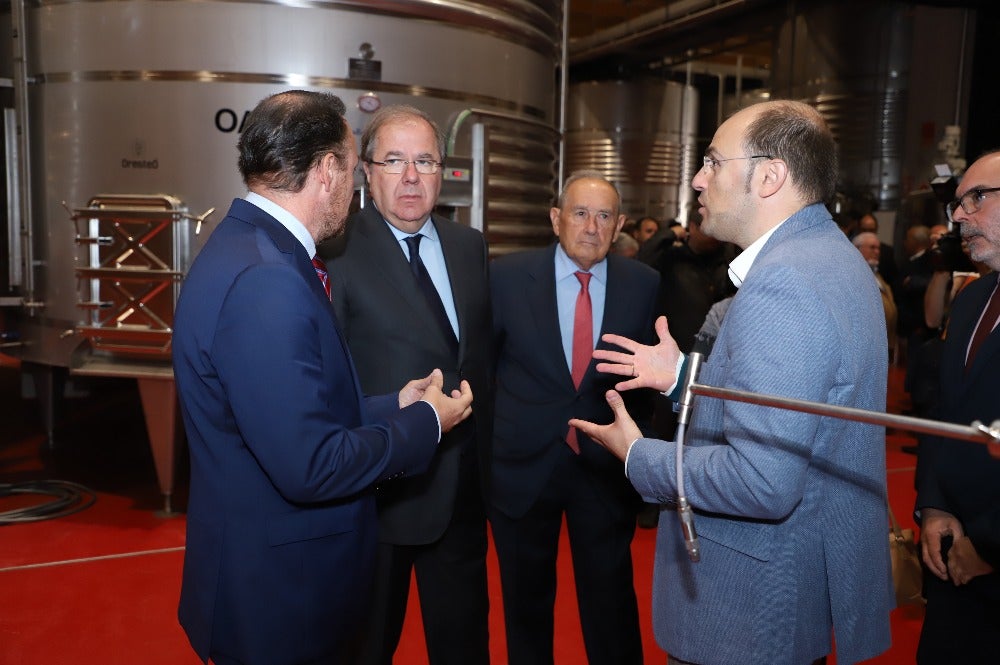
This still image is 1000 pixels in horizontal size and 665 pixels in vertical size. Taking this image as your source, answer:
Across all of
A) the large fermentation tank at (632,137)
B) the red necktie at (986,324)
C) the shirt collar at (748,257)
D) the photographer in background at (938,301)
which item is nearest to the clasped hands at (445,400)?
the shirt collar at (748,257)

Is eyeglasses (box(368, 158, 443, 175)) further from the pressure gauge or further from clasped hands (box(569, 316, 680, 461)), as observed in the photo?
the pressure gauge

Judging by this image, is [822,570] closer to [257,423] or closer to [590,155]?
[257,423]

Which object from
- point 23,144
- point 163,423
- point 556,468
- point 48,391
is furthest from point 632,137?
point 556,468

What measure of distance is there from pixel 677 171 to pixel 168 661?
1235 centimetres

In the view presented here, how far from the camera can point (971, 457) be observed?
2.19 metres

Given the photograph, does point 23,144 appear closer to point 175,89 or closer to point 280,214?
point 175,89

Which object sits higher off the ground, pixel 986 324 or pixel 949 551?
pixel 986 324

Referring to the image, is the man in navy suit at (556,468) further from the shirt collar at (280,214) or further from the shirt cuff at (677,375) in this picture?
the shirt collar at (280,214)

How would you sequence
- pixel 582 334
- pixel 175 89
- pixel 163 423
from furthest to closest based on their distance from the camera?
pixel 163 423 < pixel 175 89 < pixel 582 334

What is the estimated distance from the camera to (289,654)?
174 centimetres

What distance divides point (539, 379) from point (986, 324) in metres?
1.38

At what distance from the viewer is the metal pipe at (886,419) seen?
0.98 m

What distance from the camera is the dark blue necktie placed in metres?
2.49

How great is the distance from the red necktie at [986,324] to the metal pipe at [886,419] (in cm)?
143
